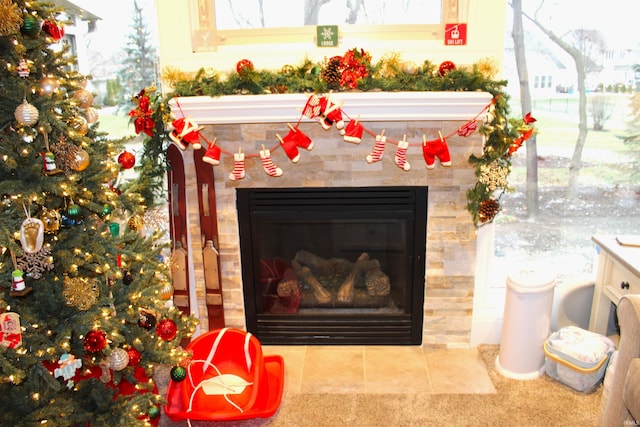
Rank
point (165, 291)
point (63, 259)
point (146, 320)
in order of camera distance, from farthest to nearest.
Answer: point (165, 291), point (146, 320), point (63, 259)

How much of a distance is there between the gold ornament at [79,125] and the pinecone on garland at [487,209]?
174 cm

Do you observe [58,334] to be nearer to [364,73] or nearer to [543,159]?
[364,73]

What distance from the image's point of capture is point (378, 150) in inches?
97.5

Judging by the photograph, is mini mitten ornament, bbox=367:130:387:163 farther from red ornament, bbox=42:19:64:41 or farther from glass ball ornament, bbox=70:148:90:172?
Result: red ornament, bbox=42:19:64:41

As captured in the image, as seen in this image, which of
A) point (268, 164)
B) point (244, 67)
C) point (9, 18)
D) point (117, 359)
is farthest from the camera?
point (268, 164)

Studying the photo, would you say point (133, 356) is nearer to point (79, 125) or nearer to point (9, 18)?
point (79, 125)

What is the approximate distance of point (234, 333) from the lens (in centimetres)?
260

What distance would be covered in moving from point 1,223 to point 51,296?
0.33 meters

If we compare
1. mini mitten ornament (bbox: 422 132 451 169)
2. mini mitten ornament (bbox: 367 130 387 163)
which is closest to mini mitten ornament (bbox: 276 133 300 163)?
mini mitten ornament (bbox: 367 130 387 163)

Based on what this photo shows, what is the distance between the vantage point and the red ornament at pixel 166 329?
2.17 m

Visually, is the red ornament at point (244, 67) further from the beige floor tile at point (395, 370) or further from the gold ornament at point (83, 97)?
the beige floor tile at point (395, 370)

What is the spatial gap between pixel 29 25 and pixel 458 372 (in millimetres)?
2350

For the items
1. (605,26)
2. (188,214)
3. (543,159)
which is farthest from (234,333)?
(605,26)

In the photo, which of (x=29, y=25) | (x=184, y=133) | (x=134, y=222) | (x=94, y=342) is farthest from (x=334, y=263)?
(x=29, y=25)
